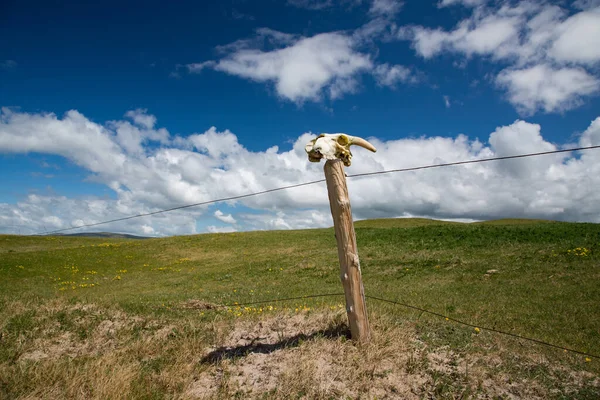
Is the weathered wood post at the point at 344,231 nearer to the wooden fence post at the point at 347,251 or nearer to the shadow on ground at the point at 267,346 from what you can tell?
the wooden fence post at the point at 347,251

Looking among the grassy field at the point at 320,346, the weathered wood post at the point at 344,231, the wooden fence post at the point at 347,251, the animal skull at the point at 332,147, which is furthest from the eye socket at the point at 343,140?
the grassy field at the point at 320,346

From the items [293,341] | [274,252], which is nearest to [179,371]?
[293,341]

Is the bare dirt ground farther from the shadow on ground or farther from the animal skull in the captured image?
the animal skull

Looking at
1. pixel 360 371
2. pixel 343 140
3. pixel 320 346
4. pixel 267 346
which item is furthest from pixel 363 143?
pixel 267 346

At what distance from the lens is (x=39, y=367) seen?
5223 millimetres

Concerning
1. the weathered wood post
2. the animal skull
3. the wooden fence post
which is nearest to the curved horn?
the animal skull

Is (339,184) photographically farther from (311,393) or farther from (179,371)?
(179,371)

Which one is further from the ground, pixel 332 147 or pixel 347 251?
pixel 332 147

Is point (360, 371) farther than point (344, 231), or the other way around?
point (344, 231)

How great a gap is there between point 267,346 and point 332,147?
332cm

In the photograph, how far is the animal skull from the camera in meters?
5.75

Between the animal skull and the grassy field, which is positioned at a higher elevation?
the animal skull

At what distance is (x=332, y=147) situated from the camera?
19.1 feet

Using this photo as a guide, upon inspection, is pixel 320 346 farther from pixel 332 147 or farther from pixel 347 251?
pixel 332 147
